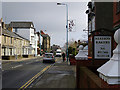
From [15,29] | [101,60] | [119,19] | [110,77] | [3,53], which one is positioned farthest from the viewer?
[15,29]

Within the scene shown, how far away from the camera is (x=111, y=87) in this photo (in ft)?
9.36

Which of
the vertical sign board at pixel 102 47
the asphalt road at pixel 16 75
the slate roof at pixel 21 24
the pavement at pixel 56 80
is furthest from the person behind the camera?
the slate roof at pixel 21 24

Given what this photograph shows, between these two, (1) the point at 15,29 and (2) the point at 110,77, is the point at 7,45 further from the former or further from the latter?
(2) the point at 110,77

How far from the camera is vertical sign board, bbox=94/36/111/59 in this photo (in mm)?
7465

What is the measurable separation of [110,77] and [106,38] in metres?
4.88

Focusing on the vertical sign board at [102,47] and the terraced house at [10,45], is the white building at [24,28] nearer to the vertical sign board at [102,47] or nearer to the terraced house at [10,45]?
the terraced house at [10,45]

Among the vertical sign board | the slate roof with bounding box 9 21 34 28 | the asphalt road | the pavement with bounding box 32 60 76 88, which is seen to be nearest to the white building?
the slate roof with bounding box 9 21 34 28

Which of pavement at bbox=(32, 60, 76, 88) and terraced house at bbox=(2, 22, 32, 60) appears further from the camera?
terraced house at bbox=(2, 22, 32, 60)

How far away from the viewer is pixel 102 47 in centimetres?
755

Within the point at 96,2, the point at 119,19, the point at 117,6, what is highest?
the point at 96,2

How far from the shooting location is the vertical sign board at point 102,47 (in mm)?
7465

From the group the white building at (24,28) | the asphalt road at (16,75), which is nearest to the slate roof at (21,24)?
the white building at (24,28)

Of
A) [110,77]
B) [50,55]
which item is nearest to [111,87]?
[110,77]

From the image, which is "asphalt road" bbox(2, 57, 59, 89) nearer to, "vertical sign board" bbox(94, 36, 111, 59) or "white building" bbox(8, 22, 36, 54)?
"vertical sign board" bbox(94, 36, 111, 59)
